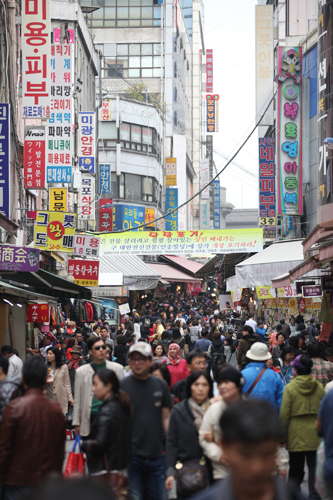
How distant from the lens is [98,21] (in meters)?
54.2

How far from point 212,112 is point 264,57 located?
49270 millimetres

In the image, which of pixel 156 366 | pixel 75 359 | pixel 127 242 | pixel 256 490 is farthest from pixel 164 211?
pixel 256 490

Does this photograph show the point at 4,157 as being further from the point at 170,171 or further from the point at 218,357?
the point at 170,171

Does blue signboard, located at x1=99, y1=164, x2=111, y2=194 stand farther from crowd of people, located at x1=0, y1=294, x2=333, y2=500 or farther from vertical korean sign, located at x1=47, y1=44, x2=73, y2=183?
crowd of people, located at x1=0, y1=294, x2=333, y2=500

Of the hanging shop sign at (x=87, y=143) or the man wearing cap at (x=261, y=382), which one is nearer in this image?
the man wearing cap at (x=261, y=382)

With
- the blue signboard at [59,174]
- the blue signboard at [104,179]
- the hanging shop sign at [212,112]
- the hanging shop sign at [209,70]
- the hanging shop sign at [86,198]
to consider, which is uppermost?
the hanging shop sign at [209,70]

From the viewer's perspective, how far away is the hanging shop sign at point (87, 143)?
26797 mm

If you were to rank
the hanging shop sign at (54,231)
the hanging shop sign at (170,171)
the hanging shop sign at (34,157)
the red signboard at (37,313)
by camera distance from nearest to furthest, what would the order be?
the red signboard at (37,313), the hanging shop sign at (54,231), the hanging shop sign at (34,157), the hanging shop sign at (170,171)

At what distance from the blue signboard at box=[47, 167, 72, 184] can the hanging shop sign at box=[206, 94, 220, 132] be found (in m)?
59.8

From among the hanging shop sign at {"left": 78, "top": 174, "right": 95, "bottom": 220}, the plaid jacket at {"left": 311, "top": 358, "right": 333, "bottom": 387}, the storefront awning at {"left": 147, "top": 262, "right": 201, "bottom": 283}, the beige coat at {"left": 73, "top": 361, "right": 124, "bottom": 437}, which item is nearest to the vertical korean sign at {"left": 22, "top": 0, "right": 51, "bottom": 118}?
the plaid jacket at {"left": 311, "top": 358, "right": 333, "bottom": 387}

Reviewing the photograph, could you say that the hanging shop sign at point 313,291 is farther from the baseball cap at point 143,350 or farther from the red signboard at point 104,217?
the red signboard at point 104,217

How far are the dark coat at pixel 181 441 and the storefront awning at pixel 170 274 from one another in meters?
32.2

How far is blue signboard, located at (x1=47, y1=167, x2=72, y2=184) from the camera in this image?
19.2m

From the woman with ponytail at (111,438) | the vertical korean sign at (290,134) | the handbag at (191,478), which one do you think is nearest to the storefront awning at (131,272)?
the vertical korean sign at (290,134)
